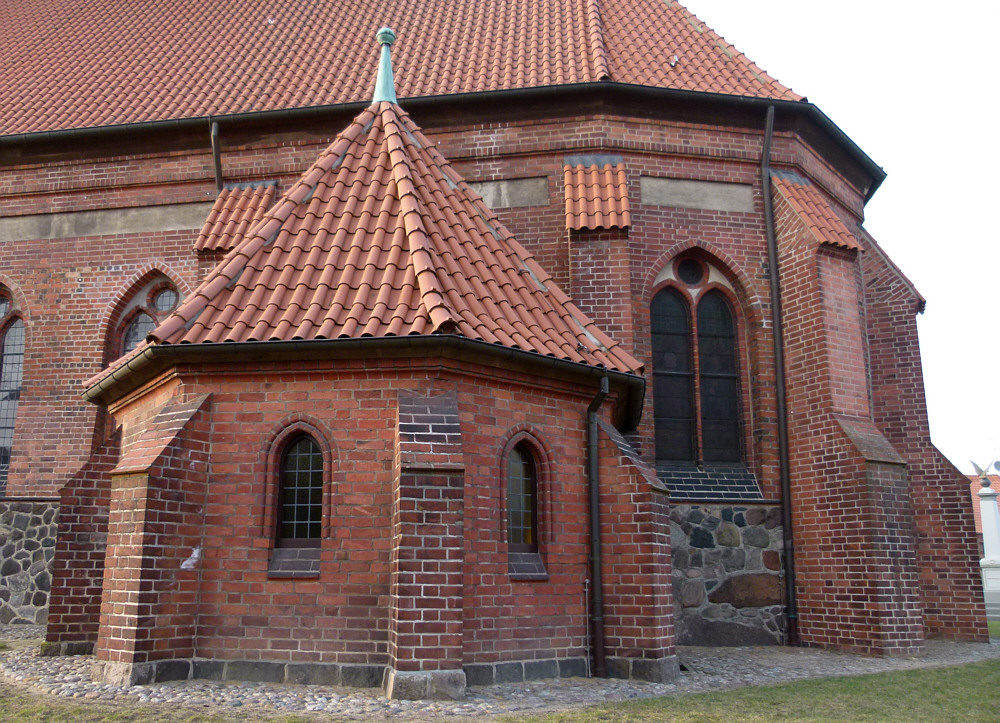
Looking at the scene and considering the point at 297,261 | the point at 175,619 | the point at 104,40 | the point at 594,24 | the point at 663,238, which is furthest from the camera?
the point at 104,40

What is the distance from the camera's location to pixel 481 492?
25.7ft

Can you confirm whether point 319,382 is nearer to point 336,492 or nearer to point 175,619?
point 336,492

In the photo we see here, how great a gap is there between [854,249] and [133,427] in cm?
959

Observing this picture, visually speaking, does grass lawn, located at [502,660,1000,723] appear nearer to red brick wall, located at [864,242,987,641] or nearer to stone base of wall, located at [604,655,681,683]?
stone base of wall, located at [604,655,681,683]

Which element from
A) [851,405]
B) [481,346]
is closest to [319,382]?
[481,346]

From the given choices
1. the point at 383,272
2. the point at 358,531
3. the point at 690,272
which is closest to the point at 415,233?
the point at 383,272

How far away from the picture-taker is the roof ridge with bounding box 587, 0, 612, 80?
12413 millimetres

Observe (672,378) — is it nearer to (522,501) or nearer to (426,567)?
(522,501)

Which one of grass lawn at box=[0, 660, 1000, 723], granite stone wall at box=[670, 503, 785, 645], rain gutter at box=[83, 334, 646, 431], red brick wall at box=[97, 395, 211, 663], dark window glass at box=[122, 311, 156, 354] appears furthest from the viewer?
dark window glass at box=[122, 311, 156, 354]

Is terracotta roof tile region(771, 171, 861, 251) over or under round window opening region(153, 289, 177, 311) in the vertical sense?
over

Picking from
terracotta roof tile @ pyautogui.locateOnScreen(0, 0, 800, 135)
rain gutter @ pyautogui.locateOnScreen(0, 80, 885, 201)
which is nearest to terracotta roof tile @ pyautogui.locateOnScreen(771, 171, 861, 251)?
rain gutter @ pyautogui.locateOnScreen(0, 80, 885, 201)

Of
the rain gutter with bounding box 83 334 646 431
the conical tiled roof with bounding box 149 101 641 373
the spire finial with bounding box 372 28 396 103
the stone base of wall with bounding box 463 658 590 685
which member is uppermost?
the spire finial with bounding box 372 28 396 103

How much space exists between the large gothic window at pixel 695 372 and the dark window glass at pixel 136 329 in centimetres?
790

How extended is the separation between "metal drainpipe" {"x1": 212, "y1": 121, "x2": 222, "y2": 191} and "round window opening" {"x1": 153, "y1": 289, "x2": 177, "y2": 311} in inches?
72.5
